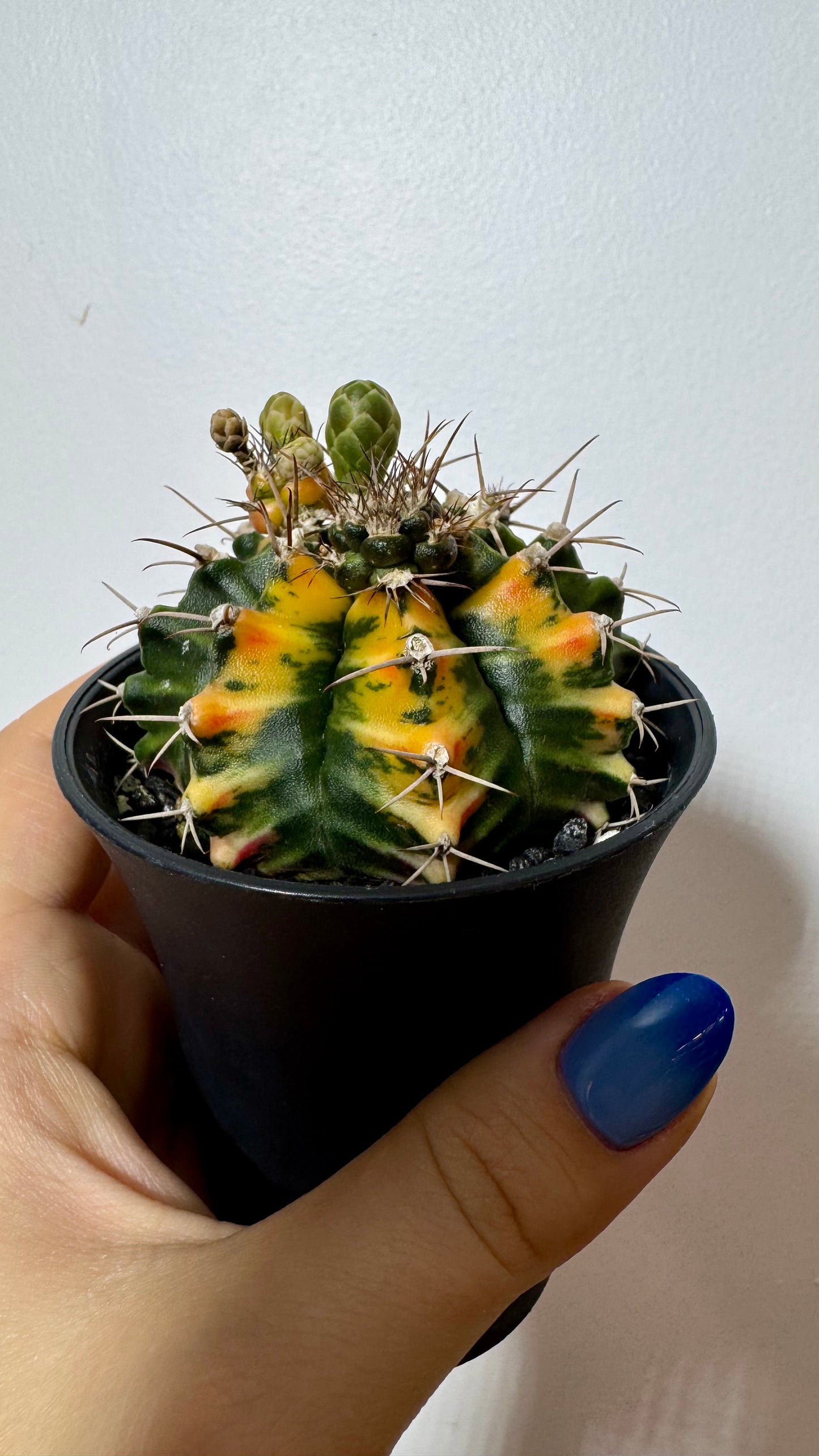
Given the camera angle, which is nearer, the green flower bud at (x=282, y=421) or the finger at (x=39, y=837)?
the green flower bud at (x=282, y=421)

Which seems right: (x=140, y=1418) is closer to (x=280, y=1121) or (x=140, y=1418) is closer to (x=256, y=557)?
(x=280, y=1121)

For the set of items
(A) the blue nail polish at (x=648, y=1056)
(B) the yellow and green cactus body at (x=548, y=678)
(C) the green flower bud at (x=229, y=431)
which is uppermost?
(C) the green flower bud at (x=229, y=431)

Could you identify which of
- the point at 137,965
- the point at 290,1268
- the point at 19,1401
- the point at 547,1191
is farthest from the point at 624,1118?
the point at 137,965

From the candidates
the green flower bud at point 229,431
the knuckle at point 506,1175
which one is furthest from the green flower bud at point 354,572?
the knuckle at point 506,1175

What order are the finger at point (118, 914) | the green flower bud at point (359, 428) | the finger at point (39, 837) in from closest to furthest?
the green flower bud at point (359, 428) < the finger at point (39, 837) < the finger at point (118, 914)

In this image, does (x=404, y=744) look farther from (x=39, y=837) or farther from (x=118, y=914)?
Answer: (x=118, y=914)

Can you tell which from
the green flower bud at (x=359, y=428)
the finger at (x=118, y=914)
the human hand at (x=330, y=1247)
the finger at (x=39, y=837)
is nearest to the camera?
the human hand at (x=330, y=1247)

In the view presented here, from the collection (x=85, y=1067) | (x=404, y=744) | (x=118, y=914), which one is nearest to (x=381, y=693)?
(x=404, y=744)

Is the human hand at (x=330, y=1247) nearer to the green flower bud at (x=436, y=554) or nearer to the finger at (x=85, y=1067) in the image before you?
the finger at (x=85, y=1067)
